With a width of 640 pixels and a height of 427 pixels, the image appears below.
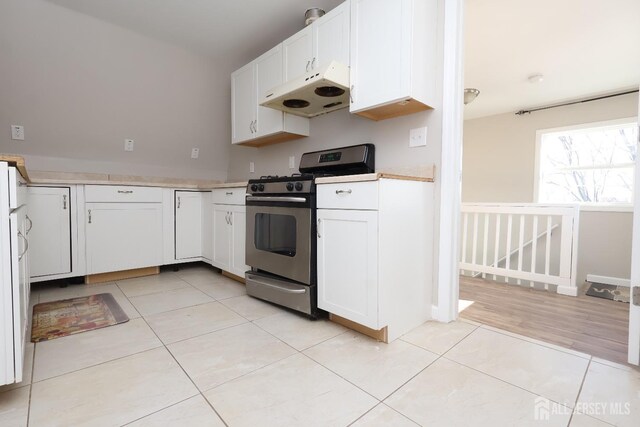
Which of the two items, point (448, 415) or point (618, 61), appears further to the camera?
point (618, 61)

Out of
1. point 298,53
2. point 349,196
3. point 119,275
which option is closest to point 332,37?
point 298,53

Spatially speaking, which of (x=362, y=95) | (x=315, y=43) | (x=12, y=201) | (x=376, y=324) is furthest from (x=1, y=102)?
(x=376, y=324)

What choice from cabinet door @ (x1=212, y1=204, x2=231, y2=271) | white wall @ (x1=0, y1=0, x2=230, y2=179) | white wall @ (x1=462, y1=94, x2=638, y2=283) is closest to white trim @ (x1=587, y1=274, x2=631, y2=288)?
white wall @ (x1=462, y1=94, x2=638, y2=283)

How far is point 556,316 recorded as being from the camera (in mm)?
2102

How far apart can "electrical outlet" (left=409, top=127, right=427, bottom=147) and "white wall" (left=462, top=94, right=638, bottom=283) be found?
3.99 metres

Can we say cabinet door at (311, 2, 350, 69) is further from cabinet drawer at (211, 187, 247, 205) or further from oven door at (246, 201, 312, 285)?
cabinet drawer at (211, 187, 247, 205)

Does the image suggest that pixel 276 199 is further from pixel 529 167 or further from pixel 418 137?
pixel 529 167

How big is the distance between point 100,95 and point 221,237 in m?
1.71

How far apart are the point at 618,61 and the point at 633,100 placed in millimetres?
1233

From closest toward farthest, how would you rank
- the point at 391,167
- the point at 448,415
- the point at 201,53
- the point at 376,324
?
the point at 448,415
the point at 376,324
the point at 391,167
the point at 201,53

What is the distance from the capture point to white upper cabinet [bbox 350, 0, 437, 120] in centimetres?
172

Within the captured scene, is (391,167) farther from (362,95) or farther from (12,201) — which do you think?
(12,201)

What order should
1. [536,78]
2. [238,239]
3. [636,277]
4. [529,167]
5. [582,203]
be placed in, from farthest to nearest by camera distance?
[529,167]
[582,203]
[536,78]
[238,239]
[636,277]

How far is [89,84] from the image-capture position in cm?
265
